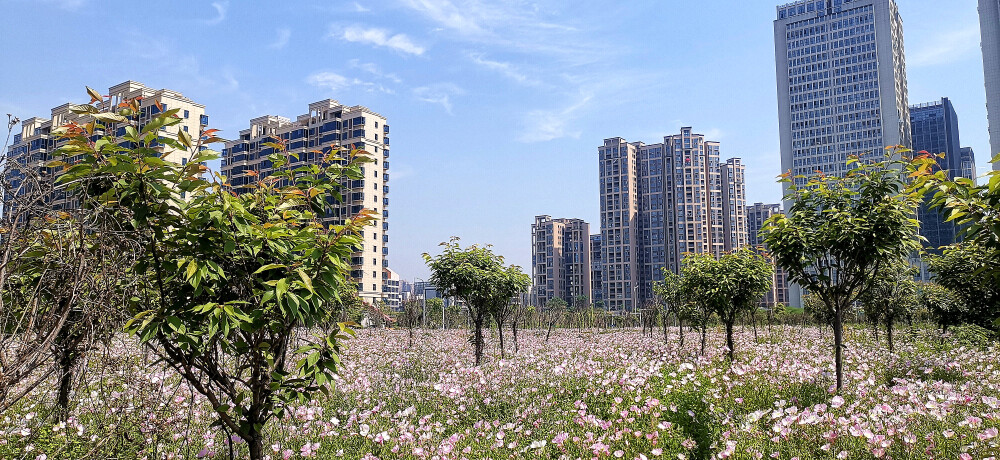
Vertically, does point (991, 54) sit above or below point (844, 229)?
above

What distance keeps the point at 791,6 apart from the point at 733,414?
131997 millimetres

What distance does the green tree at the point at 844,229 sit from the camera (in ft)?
25.6

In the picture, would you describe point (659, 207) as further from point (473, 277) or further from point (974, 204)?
point (974, 204)

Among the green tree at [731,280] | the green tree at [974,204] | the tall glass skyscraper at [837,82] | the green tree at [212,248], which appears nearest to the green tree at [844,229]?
the green tree at [974,204]

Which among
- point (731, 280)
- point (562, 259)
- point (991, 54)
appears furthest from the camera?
point (562, 259)

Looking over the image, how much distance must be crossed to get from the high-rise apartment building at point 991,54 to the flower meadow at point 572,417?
355 ft

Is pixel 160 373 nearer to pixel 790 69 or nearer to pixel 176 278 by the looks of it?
pixel 176 278

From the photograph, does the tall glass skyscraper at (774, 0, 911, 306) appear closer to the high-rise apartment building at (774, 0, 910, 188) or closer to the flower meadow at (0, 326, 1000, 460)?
the high-rise apartment building at (774, 0, 910, 188)

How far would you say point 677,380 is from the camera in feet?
28.3

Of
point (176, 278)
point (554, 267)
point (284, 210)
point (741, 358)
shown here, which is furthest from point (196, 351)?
point (554, 267)

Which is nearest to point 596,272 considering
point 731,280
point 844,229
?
point 731,280

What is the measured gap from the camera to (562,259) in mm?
125312

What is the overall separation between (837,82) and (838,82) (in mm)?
190

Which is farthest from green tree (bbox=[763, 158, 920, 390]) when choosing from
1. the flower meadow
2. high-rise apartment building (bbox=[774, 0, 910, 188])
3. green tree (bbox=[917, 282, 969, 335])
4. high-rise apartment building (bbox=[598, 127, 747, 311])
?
high-rise apartment building (bbox=[774, 0, 910, 188])
